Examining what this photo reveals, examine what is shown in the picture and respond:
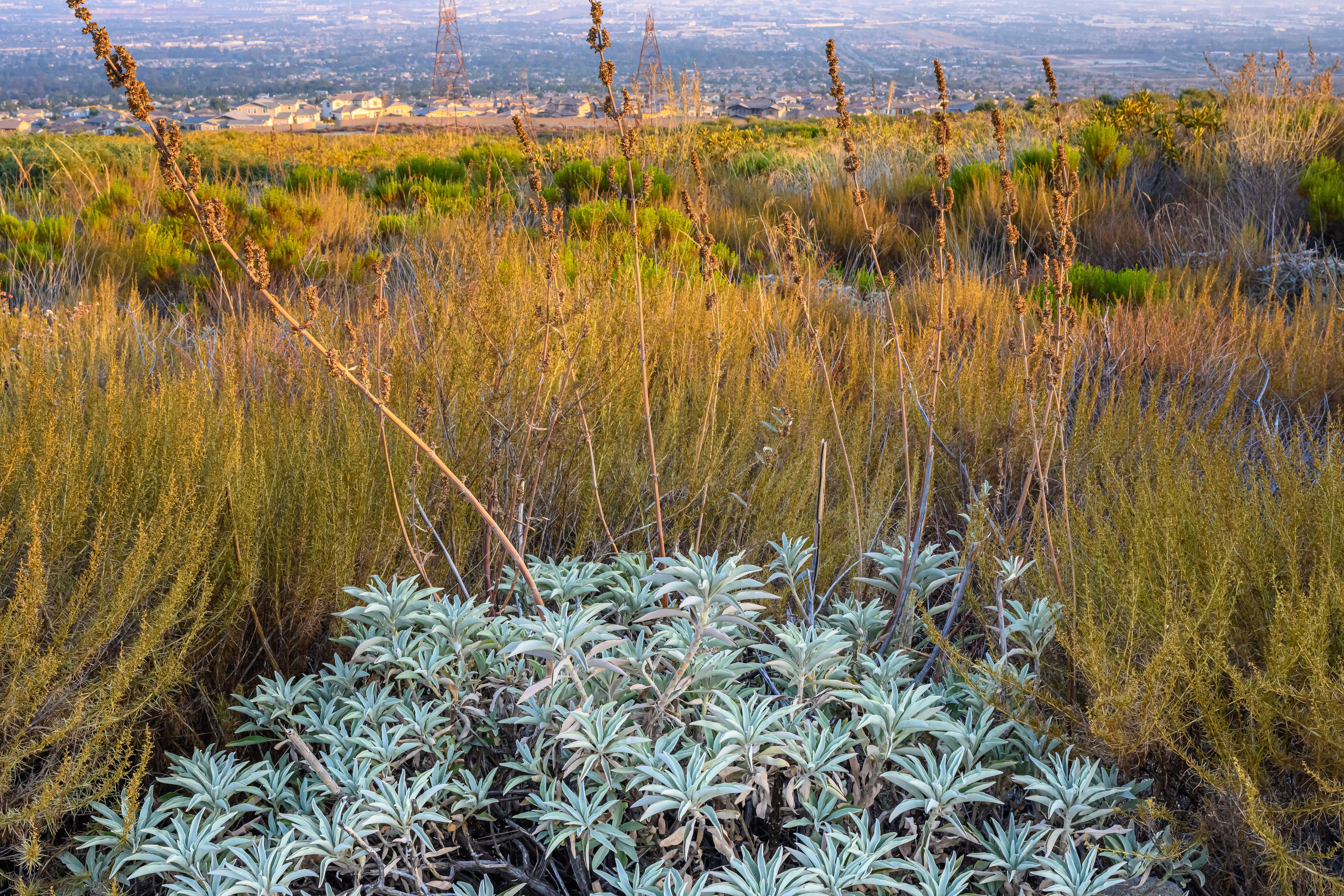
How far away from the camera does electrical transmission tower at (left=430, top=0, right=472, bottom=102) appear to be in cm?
892

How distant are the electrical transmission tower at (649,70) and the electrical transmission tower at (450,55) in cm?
268

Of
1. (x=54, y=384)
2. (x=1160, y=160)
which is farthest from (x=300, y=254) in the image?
(x=1160, y=160)

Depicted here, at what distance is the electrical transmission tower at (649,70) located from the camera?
4059 mm

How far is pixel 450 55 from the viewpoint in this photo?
1187cm

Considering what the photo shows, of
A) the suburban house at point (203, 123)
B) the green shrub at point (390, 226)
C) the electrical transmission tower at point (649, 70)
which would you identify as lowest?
the green shrub at point (390, 226)

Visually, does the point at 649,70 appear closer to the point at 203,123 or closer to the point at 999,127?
the point at 999,127

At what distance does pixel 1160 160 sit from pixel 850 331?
15.2 feet

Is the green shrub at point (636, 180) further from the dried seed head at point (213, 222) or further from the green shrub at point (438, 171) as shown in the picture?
the dried seed head at point (213, 222)

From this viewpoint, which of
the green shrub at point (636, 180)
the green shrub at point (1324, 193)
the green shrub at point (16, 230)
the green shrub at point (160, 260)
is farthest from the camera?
the green shrub at point (636, 180)

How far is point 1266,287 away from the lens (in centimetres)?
454

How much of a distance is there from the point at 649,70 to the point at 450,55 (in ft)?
24.6

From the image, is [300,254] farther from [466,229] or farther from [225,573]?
A: [225,573]

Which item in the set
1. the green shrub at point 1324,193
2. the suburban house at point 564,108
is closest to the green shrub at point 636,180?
the green shrub at point 1324,193

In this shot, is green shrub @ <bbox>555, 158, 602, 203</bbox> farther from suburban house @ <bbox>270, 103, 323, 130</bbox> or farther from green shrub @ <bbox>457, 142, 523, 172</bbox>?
suburban house @ <bbox>270, 103, 323, 130</bbox>
